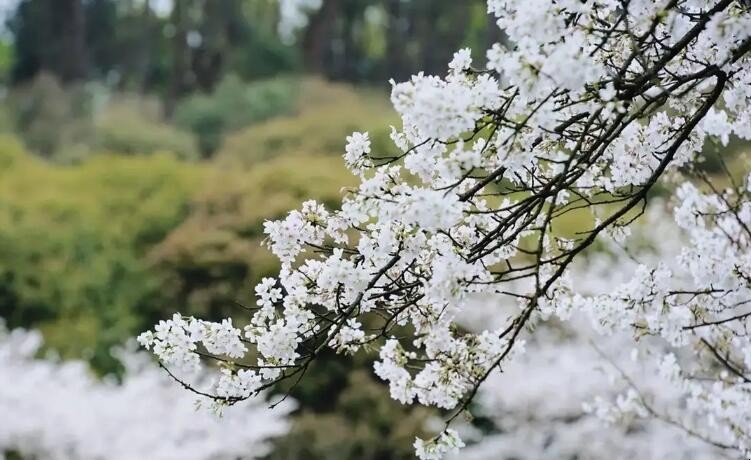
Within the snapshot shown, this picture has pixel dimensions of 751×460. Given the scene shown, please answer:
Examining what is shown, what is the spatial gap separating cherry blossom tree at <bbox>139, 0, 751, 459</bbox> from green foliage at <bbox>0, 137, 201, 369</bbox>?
4532 millimetres

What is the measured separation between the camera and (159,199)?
24.1ft

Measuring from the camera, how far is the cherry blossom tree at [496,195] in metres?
1.47

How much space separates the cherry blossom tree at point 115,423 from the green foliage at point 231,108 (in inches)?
284

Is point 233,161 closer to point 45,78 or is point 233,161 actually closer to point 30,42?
point 45,78

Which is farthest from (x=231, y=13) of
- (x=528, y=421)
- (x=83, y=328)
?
(x=528, y=421)

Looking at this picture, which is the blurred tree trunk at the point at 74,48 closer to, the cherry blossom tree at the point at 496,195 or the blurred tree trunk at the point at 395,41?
the blurred tree trunk at the point at 395,41

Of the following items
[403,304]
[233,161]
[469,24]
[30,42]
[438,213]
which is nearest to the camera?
[438,213]

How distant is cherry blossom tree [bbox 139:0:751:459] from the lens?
1.47 metres

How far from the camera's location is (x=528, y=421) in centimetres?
489

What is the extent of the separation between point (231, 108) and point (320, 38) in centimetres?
482

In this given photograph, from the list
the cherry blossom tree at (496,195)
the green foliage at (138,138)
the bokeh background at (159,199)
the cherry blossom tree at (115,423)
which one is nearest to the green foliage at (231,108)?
the bokeh background at (159,199)

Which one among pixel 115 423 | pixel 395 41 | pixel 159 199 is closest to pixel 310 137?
pixel 159 199

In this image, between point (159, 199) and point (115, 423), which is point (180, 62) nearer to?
point (159, 199)

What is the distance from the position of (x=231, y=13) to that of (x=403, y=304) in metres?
17.5
